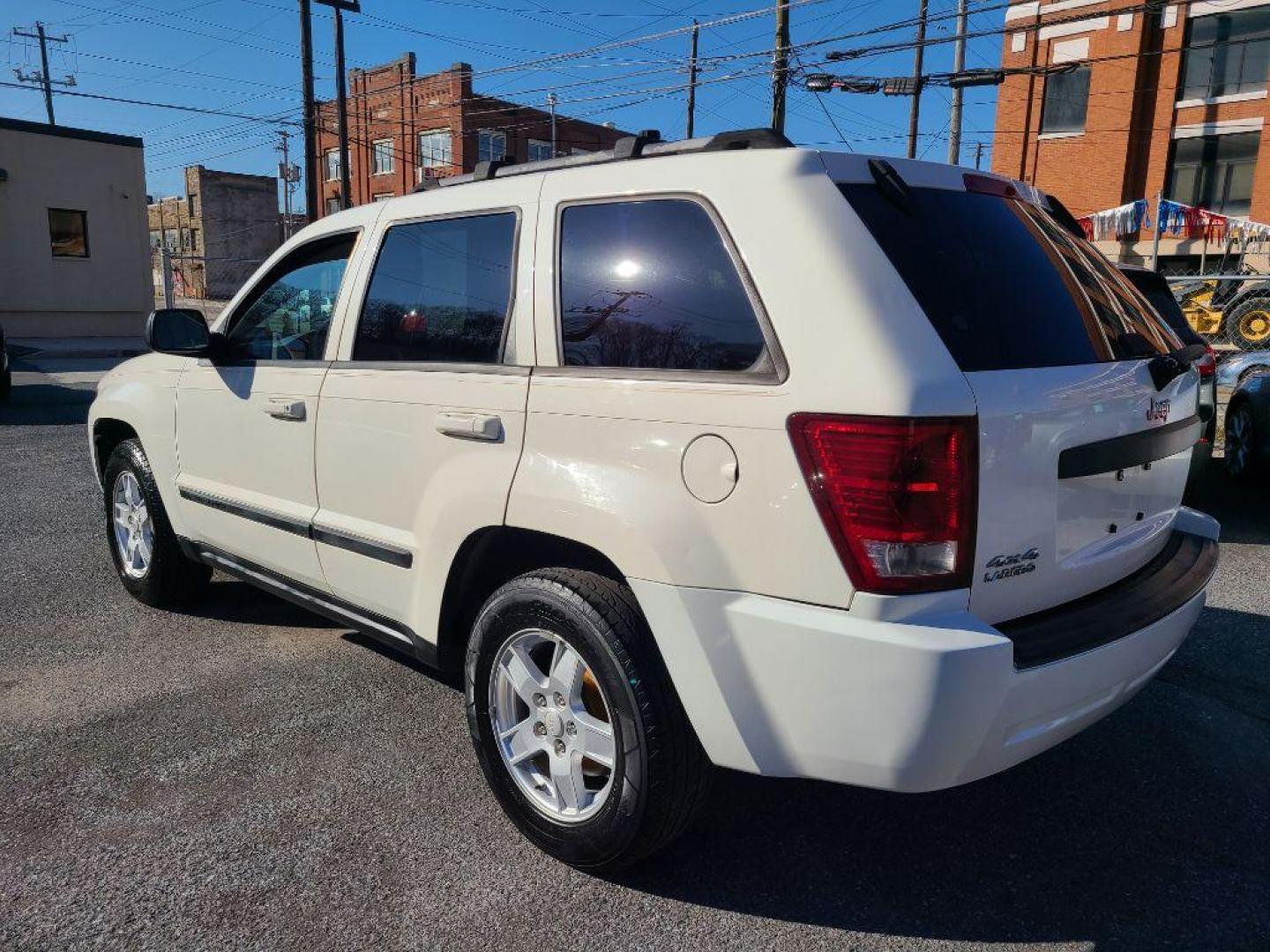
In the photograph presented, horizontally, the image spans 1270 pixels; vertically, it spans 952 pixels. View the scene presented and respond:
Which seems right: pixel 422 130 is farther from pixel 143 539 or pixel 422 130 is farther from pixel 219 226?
pixel 143 539

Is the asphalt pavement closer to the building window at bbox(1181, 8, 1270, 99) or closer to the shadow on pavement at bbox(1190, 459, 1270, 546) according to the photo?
the shadow on pavement at bbox(1190, 459, 1270, 546)

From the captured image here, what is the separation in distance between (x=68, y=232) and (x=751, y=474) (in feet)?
94.2

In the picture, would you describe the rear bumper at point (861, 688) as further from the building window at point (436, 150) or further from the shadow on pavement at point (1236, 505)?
the building window at point (436, 150)

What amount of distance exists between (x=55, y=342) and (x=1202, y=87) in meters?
33.8

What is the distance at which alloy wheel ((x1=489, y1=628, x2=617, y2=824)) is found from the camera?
259cm

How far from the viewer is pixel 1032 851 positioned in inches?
110

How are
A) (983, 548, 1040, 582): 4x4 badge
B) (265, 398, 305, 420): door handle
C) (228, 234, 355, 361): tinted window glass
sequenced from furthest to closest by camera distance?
(228, 234, 355, 361): tinted window glass
(265, 398, 305, 420): door handle
(983, 548, 1040, 582): 4x4 badge

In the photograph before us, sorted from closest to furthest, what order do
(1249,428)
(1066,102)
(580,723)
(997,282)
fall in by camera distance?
(997,282)
(580,723)
(1249,428)
(1066,102)

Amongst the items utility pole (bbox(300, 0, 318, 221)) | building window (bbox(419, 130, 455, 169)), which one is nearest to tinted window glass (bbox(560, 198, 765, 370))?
utility pole (bbox(300, 0, 318, 221))

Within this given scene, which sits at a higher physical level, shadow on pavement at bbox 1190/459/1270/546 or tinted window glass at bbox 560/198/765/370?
tinted window glass at bbox 560/198/765/370

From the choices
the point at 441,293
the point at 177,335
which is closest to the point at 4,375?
the point at 177,335

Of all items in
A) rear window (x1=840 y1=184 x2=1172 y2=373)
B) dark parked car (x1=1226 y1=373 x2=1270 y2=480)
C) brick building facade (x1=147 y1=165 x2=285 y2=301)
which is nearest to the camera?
rear window (x1=840 y1=184 x2=1172 y2=373)

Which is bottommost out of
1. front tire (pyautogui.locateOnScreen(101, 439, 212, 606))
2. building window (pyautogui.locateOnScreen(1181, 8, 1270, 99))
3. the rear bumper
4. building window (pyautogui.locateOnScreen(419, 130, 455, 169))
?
front tire (pyautogui.locateOnScreen(101, 439, 212, 606))

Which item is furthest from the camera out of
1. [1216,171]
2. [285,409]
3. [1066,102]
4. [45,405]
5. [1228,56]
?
[1066,102]
